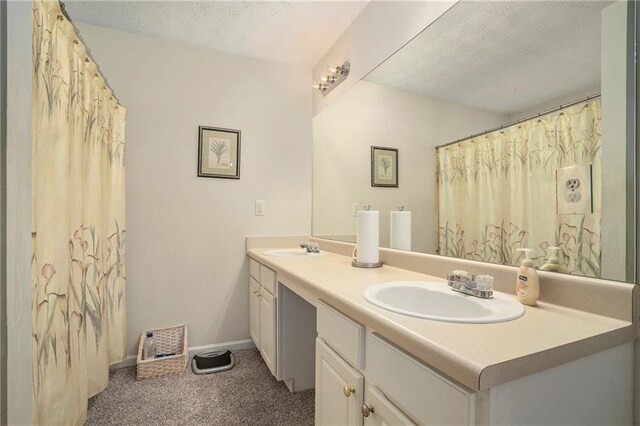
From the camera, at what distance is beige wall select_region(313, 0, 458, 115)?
1389 mm

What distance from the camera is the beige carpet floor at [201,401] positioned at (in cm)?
146

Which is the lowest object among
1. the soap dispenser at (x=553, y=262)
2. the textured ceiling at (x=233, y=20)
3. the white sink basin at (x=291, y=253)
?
the white sink basin at (x=291, y=253)

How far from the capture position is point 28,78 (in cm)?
68

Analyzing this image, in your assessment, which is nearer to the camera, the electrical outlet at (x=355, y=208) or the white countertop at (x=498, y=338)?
the white countertop at (x=498, y=338)

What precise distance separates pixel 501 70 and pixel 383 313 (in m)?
0.96

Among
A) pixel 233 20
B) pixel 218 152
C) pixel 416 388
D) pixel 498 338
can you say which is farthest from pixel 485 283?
pixel 233 20

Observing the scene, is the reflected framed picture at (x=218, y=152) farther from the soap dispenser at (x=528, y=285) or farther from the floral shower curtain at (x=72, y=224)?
the soap dispenser at (x=528, y=285)

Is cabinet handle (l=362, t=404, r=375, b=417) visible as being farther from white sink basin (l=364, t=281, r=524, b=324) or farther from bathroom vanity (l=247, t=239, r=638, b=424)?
white sink basin (l=364, t=281, r=524, b=324)

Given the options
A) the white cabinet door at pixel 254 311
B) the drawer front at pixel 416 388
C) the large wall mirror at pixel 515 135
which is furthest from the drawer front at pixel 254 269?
the drawer front at pixel 416 388

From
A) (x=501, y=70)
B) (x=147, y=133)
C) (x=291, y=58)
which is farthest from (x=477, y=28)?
(x=147, y=133)

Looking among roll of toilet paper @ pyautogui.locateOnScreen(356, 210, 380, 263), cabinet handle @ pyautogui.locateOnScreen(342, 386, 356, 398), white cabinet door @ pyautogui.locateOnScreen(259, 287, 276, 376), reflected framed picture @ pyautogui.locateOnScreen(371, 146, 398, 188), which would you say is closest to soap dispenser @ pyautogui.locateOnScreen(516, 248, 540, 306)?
cabinet handle @ pyautogui.locateOnScreen(342, 386, 356, 398)

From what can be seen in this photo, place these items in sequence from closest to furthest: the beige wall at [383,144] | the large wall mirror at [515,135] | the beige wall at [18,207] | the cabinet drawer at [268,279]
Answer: the beige wall at [18,207] < the large wall mirror at [515,135] < the beige wall at [383,144] < the cabinet drawer at [268,279]

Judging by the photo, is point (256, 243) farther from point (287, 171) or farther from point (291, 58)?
point (291, 58)

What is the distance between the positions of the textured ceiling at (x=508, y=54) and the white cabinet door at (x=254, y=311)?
62.6 inches
